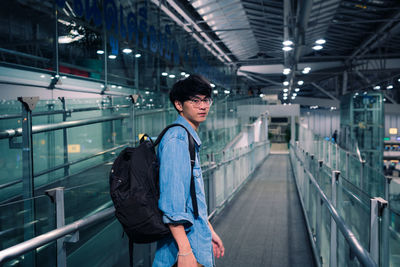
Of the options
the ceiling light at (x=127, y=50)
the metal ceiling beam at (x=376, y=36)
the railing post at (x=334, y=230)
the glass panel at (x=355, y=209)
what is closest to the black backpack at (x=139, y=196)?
the glass panel at (x=355, y=209)

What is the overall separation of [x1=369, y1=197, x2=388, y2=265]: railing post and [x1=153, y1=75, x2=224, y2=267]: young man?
76 centimetres

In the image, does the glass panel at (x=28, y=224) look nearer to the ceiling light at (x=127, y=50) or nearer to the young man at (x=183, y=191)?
the young man at (x=183, y=191)

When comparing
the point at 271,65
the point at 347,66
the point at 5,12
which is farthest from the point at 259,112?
the point at 5,12

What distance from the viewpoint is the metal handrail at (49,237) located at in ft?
4.17

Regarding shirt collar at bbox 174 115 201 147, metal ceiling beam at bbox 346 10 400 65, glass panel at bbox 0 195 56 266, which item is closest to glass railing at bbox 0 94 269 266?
glass panel at bbox 0 195 56 266

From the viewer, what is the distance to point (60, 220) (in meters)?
1.66

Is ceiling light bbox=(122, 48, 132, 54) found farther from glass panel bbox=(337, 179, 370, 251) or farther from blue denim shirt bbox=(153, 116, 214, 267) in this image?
blue denim shirt bbox=(153, 116, 214, 267)

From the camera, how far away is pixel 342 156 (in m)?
7.40

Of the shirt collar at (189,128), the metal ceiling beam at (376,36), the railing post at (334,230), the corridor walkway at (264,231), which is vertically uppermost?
the metal ceiling beam at (376,36)

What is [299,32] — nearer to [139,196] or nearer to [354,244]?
[354,244]

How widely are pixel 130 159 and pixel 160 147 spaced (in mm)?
157

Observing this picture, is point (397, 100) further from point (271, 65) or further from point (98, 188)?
point (98, 188)

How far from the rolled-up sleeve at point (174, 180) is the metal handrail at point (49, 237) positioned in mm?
507

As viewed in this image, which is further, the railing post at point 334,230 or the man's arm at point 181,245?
the railing post at point 334,230
